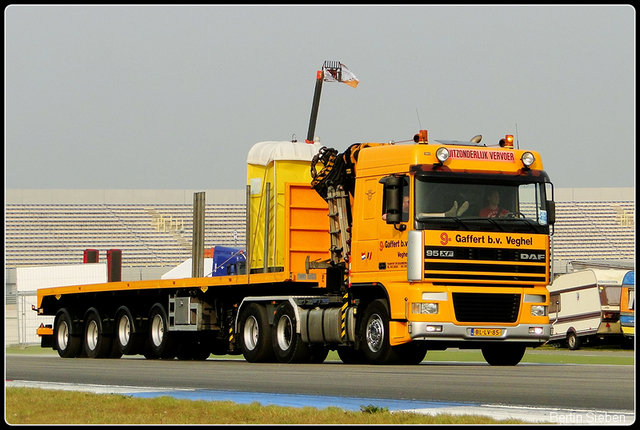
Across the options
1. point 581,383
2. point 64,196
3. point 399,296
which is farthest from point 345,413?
point 64,196

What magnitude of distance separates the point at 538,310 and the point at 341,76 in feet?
28.0

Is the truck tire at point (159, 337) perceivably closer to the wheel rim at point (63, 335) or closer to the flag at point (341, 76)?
the wheel rim at point (63, 335)

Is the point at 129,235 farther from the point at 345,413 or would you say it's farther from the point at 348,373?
the point at 345,413

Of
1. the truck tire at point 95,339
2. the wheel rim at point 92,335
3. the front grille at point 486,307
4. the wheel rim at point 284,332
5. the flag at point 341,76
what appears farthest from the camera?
the wheel rim at point 92,335

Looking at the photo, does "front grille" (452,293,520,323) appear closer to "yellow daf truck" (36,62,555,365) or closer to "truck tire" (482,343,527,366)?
"yellow daf truck" (36,62,555,365)

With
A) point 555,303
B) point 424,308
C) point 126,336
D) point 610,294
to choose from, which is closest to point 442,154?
point 424,308

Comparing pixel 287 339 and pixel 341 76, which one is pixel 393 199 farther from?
pixel 341 76

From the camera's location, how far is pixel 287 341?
20.8 metres

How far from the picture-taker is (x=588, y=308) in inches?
1385

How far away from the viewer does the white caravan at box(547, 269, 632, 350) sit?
34.5 metres

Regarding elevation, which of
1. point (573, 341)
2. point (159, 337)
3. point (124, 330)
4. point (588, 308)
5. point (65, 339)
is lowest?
point (573, 341)

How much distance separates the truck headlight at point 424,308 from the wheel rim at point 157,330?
889cm

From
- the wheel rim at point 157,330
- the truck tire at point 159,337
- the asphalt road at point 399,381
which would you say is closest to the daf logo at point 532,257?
the asphalt road at point 399,381

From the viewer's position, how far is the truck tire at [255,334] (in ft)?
69.3
